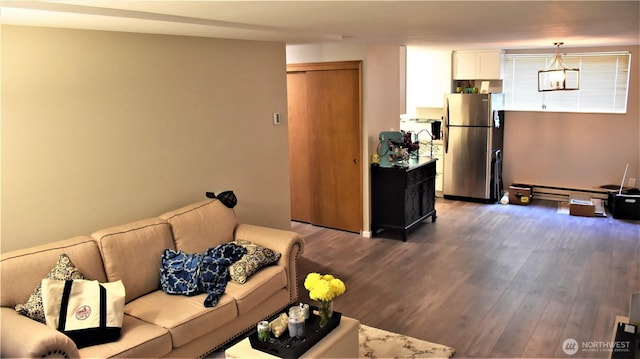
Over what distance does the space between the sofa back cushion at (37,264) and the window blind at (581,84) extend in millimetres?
6708

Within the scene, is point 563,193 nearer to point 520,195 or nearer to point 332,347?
point 520,195

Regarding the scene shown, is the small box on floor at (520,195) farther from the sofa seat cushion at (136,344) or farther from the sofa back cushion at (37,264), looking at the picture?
the sofa back cushion at (37,264)

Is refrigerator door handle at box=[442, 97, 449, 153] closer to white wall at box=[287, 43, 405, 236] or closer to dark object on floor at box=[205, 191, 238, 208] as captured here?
white wall at box=[287, 43, 405, 236]

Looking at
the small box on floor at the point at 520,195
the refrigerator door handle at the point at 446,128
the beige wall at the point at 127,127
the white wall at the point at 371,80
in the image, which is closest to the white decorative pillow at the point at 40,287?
the beige wall at the point at 127,127

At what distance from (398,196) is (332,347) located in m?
3.33

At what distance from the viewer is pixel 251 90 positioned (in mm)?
4754

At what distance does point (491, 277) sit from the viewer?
4859 millimetres

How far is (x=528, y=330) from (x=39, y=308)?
3.24 meters

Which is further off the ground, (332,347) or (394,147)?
(394,147)

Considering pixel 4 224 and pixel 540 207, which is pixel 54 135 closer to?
pixel 4 224

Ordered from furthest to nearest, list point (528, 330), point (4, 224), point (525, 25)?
point (525, 25) < point (528, 330) < point (4, 224)

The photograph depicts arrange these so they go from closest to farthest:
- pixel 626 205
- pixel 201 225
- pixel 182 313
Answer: pixel 182 313 < pixel 201 225 < pixel 626 205

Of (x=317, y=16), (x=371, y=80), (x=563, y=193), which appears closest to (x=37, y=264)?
(x=317, y=16)

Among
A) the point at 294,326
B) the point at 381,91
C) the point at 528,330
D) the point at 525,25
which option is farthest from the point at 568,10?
the point at 381,91
